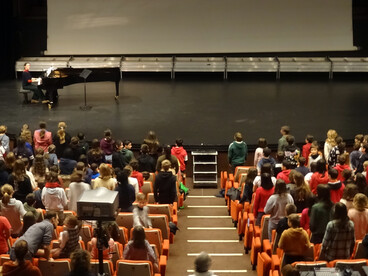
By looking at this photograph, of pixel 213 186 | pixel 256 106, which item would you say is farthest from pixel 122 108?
pixel 213 186

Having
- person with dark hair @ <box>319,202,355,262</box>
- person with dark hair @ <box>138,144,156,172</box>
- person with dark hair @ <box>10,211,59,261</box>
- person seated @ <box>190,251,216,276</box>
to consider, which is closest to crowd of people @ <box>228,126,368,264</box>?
person with dark hair @ <box>319,202,355,262</box>

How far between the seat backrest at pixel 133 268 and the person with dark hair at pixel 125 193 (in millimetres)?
1813

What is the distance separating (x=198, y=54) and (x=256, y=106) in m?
4.81

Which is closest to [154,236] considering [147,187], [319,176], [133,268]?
[133,268]

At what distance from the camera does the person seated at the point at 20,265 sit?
241 inches

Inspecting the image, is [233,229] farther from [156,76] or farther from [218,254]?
[156,76]

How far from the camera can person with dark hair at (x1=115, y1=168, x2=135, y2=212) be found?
830cm

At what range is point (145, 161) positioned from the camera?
10414 millimetres

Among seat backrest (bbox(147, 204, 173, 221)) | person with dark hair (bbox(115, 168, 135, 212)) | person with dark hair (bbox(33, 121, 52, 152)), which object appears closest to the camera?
person with dark hair (bbox(115, 168, 135, 212))

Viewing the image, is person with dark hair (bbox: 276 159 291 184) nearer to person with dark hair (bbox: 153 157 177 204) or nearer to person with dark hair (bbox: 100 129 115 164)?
person with dark hair (bbox: 153 157 177 204)

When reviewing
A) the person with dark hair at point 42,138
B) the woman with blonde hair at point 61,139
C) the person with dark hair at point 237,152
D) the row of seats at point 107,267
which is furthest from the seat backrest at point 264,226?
the person with dark hair at point 42,138

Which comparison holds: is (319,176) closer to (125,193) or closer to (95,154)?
(125,193)

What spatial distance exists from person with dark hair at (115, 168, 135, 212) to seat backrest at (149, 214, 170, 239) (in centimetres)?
44

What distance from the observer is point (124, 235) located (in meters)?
7.57
